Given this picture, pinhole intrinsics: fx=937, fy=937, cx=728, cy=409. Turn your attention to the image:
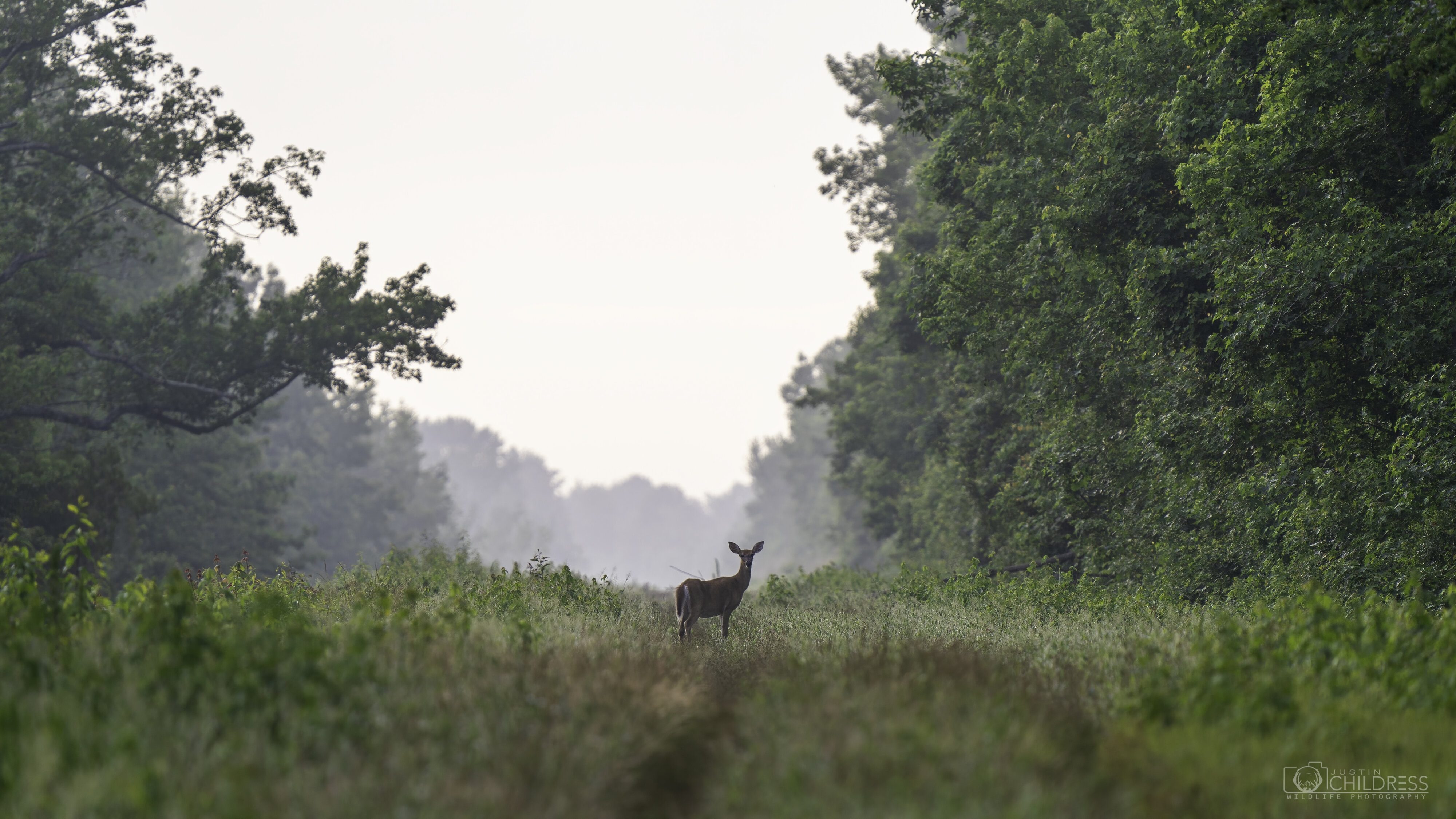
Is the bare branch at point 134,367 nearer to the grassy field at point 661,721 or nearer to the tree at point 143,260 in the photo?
the tree at point 143,260

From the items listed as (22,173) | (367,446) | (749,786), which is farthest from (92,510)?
(367,446)

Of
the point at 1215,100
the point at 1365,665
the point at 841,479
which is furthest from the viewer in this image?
the point at 841,479

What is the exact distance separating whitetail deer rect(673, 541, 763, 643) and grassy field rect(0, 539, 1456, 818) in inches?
182

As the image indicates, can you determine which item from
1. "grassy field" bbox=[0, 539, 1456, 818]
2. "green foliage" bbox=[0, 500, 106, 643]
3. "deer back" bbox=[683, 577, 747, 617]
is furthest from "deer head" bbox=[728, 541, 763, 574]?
"green foliage" bbox=[0, 500, 106, 643]

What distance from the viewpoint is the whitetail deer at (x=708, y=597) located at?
13.5 m

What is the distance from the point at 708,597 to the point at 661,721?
25.9 feet

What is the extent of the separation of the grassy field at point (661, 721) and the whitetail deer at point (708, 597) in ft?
15.1

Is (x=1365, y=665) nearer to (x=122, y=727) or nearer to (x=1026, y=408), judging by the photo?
(x=122, y=727)

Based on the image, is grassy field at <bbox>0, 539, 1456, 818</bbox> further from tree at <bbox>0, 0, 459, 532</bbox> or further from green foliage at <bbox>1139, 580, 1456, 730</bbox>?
tree at <bbox>0, 0, 459, 532</bbox>

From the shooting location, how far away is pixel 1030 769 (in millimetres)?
5094

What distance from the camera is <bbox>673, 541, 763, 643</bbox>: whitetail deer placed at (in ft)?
44.2

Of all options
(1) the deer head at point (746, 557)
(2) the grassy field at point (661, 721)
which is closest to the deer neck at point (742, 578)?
(1) the deer head at point (746, 557)

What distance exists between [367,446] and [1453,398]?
68730 millimetres

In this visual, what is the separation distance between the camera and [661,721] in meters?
6.22
